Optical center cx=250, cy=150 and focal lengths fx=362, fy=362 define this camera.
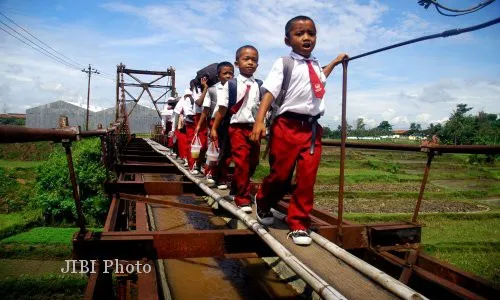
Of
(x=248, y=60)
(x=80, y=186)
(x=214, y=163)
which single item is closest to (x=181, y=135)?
(x=214, y=163)

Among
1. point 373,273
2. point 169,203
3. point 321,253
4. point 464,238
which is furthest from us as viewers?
point 464,238

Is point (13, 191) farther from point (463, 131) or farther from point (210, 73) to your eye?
point (463, 131)

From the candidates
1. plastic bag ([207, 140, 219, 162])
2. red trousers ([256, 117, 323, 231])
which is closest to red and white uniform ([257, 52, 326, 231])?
red trousers ([256, 117, 323, 231])

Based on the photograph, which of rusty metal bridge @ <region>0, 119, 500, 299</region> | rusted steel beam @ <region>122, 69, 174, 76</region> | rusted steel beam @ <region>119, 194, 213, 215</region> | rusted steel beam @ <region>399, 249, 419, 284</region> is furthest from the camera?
rusted steel beam @ <region>122, 69, 174, 76</region>

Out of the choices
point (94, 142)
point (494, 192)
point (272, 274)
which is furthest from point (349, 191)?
point (272, 274)

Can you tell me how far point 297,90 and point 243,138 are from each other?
3.74ft

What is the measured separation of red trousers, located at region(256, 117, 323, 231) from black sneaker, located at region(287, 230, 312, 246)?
0.04m

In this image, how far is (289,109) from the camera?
2506 millimetres

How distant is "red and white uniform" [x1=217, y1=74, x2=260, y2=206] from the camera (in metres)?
3.38

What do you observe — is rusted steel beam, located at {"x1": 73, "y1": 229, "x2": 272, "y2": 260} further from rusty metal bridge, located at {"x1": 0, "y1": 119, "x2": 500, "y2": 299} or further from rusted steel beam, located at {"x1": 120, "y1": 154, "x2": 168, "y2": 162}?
rusted steel beam, located at {"x1": 120, "y1": 154, "x2": 168, "y2": 162}

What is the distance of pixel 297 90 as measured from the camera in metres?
2.54

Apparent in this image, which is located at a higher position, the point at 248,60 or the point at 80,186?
the point at 248,60

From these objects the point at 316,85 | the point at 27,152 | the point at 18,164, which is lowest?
the point at 18,164

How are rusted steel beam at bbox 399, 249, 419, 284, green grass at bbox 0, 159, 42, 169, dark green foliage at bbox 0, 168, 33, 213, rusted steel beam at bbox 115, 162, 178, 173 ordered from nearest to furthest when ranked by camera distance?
rusted steel beam at bbox 399, 249, 419, 284 < rusted steel beam at bbox 115, 162, 178, 173 < dark green foliage at bbox 0, 168, 33, 213 < green grass at bbox 0, 159, 42, 169
